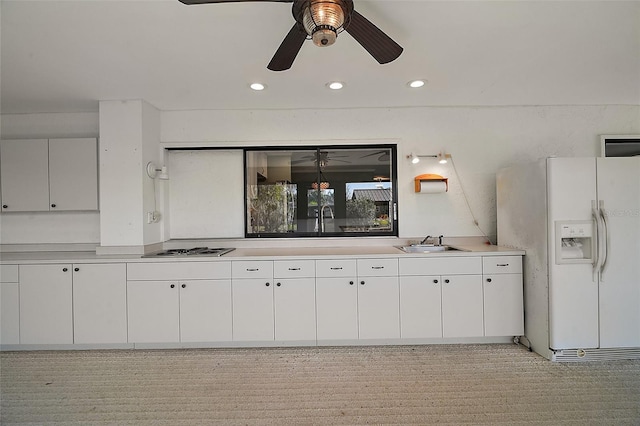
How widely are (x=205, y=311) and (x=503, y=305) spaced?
275 centimetres

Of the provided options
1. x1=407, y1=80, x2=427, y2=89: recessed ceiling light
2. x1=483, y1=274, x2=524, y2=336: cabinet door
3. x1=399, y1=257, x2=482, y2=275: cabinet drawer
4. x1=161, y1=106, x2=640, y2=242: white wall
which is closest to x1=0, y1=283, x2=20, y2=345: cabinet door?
x1=161, y1=106, x2=640, y2=242: white wall

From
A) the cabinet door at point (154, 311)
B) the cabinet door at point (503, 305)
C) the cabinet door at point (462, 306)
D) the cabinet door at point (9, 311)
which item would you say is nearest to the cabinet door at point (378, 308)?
the cabinet door at point (462, 306)

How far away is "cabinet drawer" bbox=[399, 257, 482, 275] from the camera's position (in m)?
2.79

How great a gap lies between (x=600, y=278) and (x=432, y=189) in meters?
1.57

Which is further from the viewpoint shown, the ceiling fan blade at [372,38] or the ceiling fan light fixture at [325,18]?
the ceiling fan blade at [372,38]

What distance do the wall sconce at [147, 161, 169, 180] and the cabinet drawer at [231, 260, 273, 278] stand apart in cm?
129

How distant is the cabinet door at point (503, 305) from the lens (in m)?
2.79

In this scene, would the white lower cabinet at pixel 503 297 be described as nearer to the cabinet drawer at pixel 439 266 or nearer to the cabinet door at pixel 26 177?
the cabinet drawer at pixel 439 266

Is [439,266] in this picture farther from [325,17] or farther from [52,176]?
[52,176]

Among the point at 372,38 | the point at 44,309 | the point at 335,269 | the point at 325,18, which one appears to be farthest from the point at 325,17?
the point at 44,309

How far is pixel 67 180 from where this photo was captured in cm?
320

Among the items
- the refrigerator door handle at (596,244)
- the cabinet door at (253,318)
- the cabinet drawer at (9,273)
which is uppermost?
the refrigerator door handle at (596,244)

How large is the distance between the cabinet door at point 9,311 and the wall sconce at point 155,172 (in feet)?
5.01

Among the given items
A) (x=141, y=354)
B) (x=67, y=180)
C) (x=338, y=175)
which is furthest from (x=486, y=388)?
(x=67, y=180)
